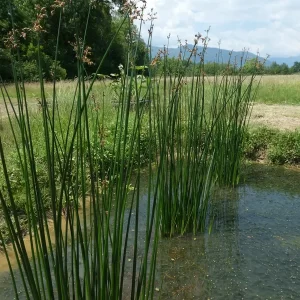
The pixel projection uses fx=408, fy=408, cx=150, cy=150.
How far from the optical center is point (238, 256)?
2709 millimetres

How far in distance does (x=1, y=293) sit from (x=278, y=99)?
29.8 feet

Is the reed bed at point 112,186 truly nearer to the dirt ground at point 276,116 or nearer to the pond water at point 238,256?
the pond water at point 238,256

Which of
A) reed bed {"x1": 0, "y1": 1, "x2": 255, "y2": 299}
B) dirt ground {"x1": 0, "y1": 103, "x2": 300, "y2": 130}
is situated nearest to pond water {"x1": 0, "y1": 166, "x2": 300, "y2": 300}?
reed bed {"x1": 0, "y1": 1, "x2": 255, "y2": 299}

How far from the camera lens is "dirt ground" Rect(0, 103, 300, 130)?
6469 millimetres

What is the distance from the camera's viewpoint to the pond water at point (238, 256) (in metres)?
2.32

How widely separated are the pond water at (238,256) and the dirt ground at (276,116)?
284 centimetres

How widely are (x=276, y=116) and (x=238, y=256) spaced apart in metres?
5.19

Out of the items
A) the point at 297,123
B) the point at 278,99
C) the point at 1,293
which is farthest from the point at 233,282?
the point at 278,99

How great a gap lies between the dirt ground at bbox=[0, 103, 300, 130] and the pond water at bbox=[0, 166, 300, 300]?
2.84 meters

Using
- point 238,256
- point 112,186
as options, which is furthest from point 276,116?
point 112,186

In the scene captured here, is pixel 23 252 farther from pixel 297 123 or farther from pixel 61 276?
pixel 297 123

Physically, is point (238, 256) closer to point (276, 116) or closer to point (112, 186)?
point (112, 186)

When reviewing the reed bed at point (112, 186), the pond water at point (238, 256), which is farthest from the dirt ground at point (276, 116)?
the pond water at point (238, 256)

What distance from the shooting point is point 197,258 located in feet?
8.86
